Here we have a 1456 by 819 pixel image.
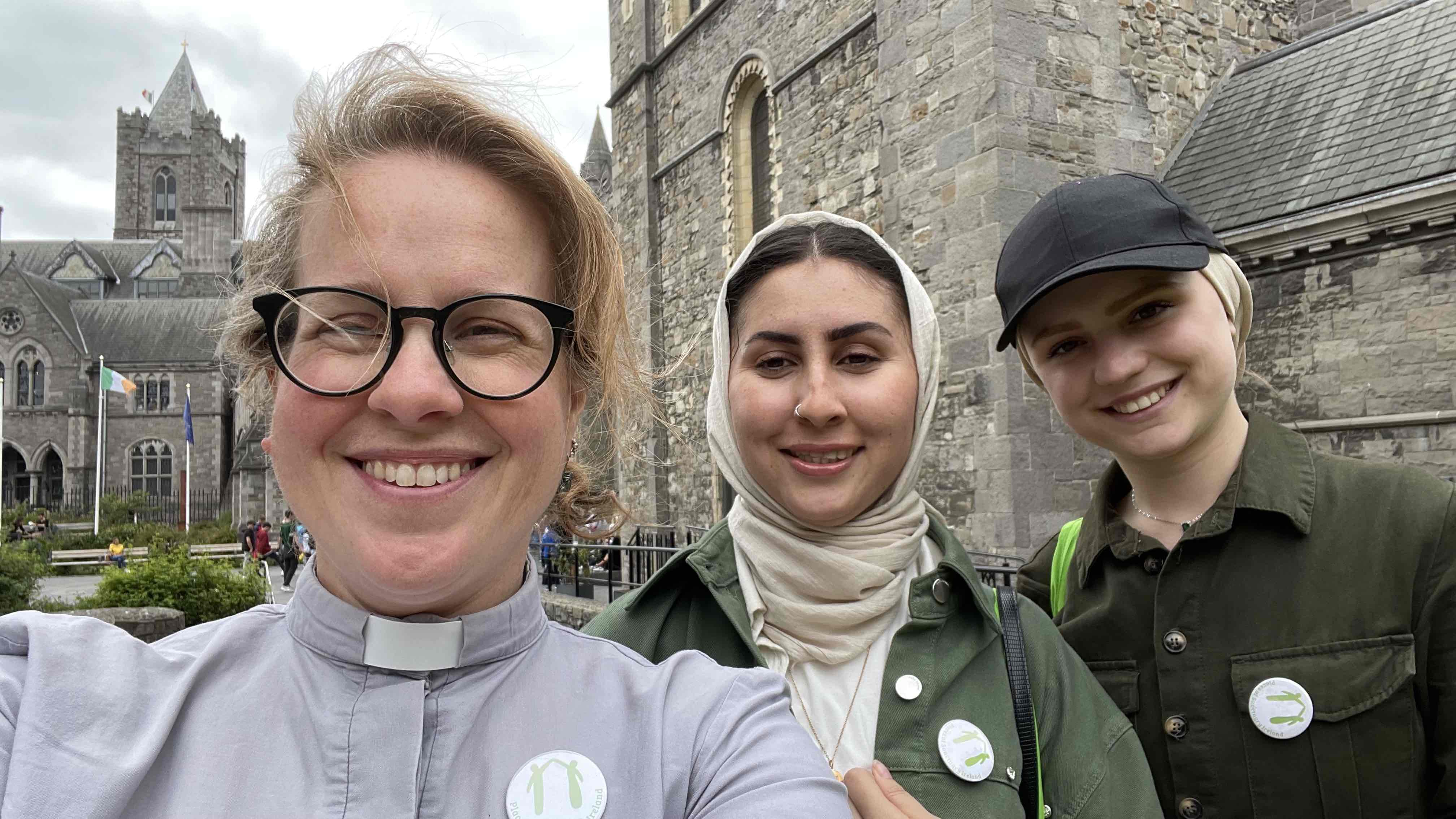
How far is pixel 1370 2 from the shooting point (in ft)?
33.6

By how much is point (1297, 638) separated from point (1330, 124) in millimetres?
8601

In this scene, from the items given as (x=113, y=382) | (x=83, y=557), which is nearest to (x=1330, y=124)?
(x=83, y=557)

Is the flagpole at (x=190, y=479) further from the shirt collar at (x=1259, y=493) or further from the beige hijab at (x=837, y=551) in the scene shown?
the shirt collar at (x=1259, y=493)

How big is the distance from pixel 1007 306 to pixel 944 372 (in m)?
6.81

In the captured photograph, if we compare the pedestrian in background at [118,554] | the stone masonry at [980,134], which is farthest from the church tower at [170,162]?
the stone masonry at [980,134]

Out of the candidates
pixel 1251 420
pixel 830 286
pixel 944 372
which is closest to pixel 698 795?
pixel 830 286

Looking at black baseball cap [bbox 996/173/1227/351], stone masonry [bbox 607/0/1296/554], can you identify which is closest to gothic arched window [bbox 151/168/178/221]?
stone masonry [bbox 607/0/1296/554]

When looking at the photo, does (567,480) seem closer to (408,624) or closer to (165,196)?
(408,624)

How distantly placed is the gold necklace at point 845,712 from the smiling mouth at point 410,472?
90 cm

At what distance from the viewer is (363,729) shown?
1.04 m

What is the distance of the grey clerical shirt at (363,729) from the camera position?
95cm

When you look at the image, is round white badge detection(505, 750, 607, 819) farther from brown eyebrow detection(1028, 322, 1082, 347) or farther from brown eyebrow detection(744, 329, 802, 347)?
brown eyebrow detection(1028, 322, 1082, 347)

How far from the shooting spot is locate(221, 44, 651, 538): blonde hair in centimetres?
125

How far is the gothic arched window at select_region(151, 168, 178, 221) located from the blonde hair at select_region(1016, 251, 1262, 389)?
68354mm
